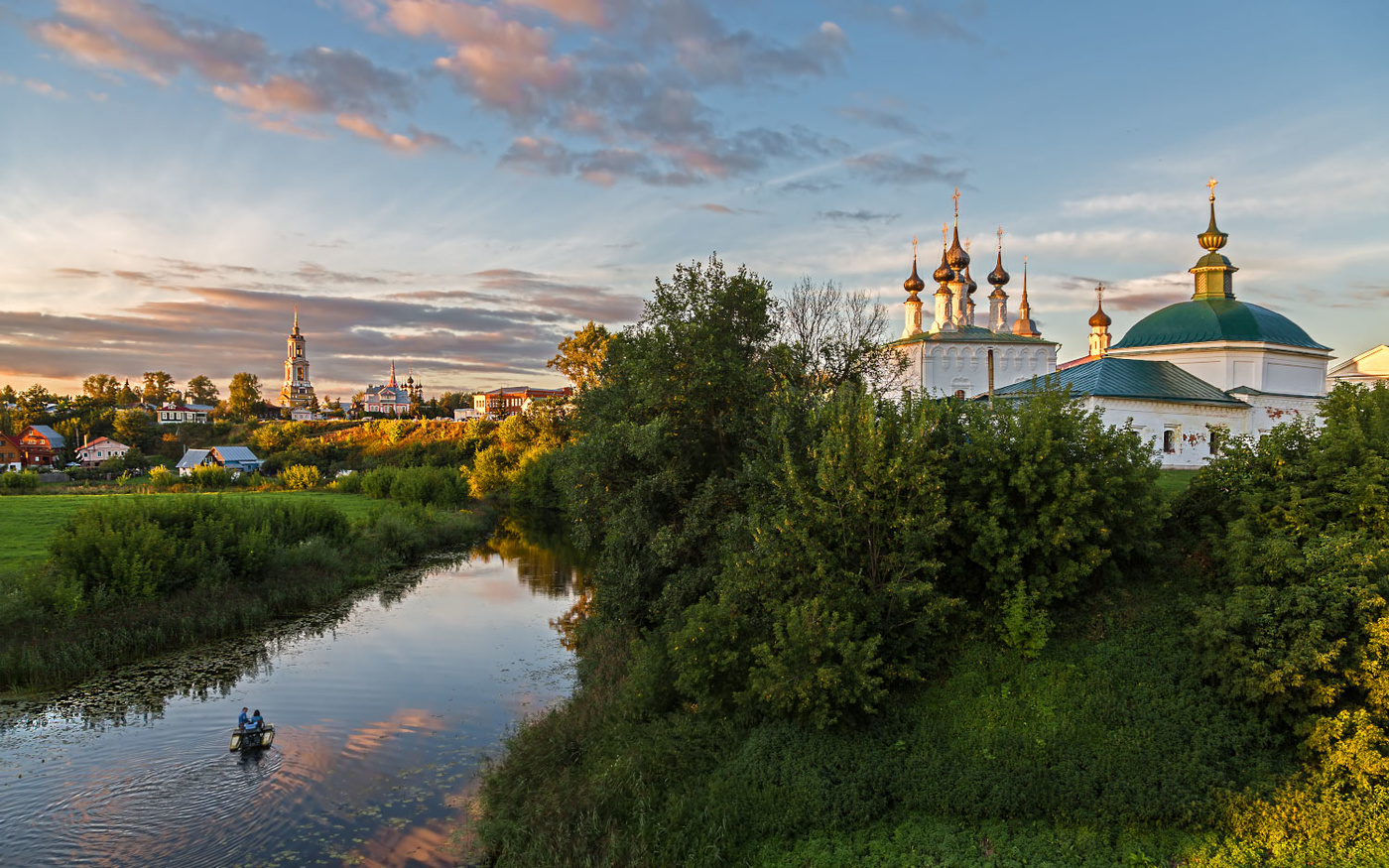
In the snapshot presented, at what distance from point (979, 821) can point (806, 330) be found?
17567 mm

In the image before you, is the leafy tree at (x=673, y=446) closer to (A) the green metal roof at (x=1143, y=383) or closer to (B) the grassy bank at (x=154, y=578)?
(B) the grassy bank at (x=154, y=578)

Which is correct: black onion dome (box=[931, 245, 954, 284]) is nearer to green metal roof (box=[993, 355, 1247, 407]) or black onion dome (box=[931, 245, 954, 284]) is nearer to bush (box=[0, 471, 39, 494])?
green metal roof (box=[993, 355, 1247, 407])

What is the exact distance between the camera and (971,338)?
1821 inches

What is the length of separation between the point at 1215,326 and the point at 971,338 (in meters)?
14.8

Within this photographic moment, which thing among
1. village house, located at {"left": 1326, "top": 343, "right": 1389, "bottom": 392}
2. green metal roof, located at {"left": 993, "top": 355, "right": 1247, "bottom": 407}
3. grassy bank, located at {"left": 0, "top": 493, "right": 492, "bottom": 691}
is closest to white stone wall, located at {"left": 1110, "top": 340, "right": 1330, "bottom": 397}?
green metal roof, located at {"left": 993, "top": 355, "right": 1247, "bottom": 407}

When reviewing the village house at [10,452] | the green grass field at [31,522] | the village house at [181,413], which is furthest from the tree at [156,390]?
the green grass field at [31,522]

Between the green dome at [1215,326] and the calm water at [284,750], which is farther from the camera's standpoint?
the green dome at [1215,326]

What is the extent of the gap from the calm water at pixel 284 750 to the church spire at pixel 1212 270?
115ft

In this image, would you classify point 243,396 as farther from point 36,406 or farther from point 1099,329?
point 1099,329

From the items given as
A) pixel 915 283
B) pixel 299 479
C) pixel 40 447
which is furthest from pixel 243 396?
pixel 915 283

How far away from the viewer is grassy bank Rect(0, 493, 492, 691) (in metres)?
17.9

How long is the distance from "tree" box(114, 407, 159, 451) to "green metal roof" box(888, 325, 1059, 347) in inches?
3561

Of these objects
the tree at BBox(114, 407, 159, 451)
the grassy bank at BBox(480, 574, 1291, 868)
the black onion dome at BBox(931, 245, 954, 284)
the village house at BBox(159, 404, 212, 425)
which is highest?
the black onion dome at BBox(931, 245, 954, 284)

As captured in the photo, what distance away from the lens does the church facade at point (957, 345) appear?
152ft
